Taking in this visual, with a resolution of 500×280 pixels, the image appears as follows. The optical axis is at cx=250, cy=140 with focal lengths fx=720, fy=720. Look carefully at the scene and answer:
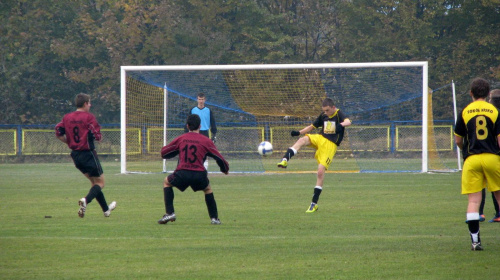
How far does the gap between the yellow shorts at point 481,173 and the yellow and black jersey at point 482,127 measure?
69 mm

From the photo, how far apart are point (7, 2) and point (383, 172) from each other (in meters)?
28.0

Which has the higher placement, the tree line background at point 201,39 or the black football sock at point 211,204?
the tree line background at point 201,39

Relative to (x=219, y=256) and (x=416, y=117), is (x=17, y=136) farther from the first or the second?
(x=219, y=256)

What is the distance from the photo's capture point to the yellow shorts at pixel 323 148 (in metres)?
11.6

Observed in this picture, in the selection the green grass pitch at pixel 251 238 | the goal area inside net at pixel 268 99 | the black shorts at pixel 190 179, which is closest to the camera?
the green grass pitch at pixel 251 238

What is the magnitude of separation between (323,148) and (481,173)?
4.57 meters

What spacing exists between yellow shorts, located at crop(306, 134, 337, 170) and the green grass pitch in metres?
0.79

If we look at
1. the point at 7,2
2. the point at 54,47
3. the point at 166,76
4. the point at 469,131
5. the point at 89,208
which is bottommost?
the point at 89,208

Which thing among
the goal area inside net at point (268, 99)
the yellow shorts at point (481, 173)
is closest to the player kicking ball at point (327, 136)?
the yellow shorts at point (481, 173)

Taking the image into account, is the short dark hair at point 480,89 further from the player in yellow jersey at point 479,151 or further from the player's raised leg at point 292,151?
the player's raised leg at point 292,151

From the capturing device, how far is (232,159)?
27.9 m

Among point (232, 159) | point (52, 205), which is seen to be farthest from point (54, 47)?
point (52, 205)

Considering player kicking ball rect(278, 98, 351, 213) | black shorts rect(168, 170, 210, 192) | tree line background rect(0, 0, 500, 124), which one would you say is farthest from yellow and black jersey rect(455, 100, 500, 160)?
tree line background rect(0, 0, 500, 124)

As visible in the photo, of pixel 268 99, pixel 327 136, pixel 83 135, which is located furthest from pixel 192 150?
pixel 268 99
